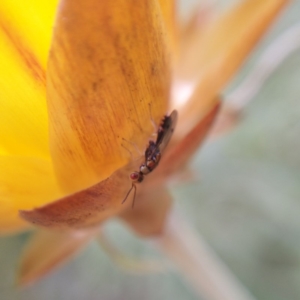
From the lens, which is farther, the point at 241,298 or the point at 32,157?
the point at 241,298

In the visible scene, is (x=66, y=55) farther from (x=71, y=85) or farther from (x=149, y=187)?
(x=149, y=187)

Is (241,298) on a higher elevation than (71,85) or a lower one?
lower

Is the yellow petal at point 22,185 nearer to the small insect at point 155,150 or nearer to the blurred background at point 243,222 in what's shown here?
the small insect at point 155,150

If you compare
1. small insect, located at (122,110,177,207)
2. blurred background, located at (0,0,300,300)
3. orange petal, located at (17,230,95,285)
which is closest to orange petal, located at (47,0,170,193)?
small insect, located at (122,110,177,207)

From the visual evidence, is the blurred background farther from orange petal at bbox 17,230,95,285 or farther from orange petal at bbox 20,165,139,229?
orange petal at bbox 20,165,139,229

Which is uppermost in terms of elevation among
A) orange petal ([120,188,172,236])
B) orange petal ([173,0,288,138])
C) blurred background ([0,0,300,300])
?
orange petal ([173,0,288,138])

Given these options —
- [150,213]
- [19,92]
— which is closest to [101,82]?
[19,92]

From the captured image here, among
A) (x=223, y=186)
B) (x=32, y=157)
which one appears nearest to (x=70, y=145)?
(x=32, y=157)

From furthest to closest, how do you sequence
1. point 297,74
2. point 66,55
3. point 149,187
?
point 297,74 < point 149,187 < point 66,55
